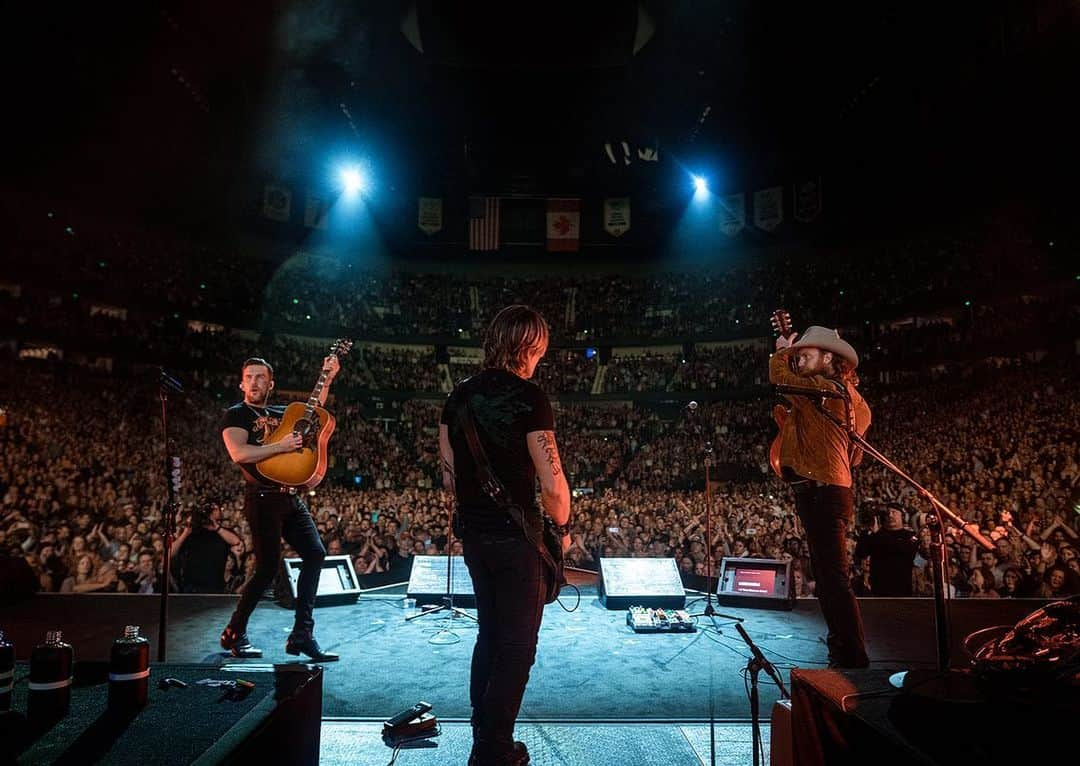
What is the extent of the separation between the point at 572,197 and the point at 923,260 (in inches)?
410

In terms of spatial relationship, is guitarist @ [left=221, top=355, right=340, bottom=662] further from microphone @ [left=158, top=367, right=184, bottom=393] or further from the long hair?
the long hair

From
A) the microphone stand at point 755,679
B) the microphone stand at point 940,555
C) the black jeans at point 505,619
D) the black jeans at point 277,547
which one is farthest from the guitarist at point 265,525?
the microphone stand at point 940,555

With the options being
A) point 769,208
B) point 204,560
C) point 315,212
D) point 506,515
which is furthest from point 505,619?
point 315,212

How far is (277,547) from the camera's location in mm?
3691

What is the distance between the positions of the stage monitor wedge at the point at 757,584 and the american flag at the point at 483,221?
596 inches

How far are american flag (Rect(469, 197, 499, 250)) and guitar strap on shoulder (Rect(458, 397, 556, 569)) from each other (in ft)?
59.0

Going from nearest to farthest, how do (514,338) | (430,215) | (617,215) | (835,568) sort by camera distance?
(514,338)
(835,568)
(430,215)
(617,215)

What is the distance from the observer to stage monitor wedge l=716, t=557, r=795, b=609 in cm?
586

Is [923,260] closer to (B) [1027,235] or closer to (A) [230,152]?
(B) [1027,235]

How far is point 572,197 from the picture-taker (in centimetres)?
1983

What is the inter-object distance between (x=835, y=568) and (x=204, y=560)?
21.1 feet

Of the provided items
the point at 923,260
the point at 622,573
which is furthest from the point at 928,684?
the point at 923,260

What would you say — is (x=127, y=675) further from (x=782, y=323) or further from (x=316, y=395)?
(x=782, y=323)

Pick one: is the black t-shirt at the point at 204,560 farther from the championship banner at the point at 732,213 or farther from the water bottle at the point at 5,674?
the championship banner at the point at 732,213
